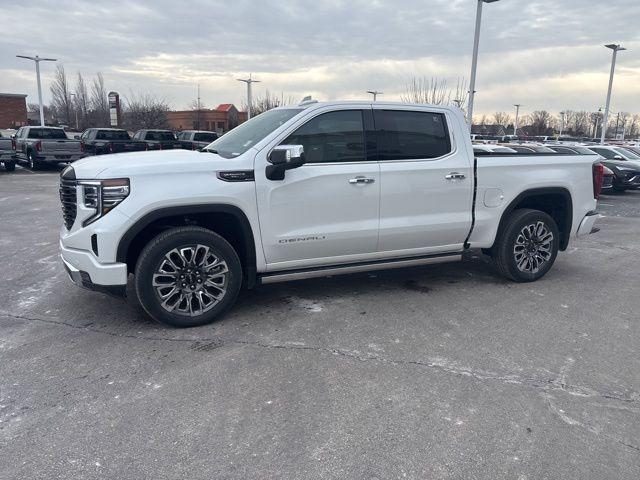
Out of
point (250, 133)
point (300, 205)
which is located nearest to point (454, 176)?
point (300, 205)

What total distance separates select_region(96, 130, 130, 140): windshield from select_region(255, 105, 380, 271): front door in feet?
67.6

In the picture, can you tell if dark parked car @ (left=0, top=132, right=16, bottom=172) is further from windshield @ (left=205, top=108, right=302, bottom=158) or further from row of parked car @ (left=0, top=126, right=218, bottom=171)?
windshield @ (left=205, top=108, right=302, bottom=158)

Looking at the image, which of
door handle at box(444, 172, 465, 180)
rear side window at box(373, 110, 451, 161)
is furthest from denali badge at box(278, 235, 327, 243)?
door handle at box(444, 172, 465, 180)

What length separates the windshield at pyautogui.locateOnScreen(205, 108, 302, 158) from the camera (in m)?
4.89

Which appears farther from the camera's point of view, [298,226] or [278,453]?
[298,226]

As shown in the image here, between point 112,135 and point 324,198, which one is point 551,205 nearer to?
point 324,198

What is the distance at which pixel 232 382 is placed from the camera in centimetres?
365

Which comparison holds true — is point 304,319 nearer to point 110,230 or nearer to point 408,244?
point 408,244

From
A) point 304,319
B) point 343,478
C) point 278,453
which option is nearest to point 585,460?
point 343,478

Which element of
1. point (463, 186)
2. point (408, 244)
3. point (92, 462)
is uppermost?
point (463, 186)

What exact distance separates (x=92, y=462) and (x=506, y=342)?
127 inches

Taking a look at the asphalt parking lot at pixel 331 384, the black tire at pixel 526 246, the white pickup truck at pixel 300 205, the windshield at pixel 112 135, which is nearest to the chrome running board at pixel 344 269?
the white pickup truck at pixel 300 205

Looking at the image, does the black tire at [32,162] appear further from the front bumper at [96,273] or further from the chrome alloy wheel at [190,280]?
the chrome alloy wheel at [190,280]

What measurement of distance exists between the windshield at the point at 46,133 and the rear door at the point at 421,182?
65.8ft
